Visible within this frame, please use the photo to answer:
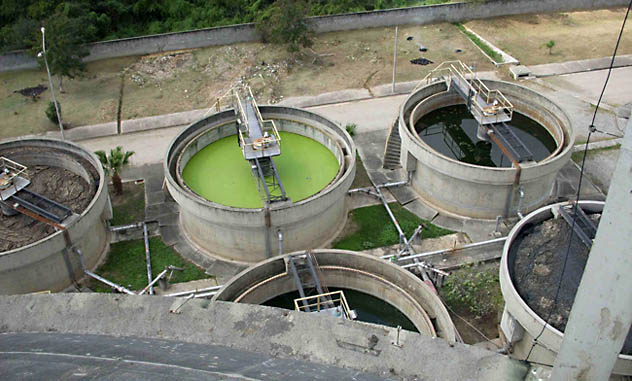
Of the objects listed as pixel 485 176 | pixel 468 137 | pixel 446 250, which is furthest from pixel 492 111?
pixel 446 250

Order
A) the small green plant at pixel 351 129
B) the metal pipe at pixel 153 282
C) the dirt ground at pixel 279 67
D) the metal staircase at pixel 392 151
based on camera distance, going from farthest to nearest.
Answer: the dirt ground at pixel 279 67 < the small green plant at pixel 351 129 < the metal staircase at pixel 392 151 < the metal pipe at pixel 153 282

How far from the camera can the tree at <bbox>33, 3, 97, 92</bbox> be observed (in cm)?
3872

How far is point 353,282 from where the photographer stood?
24016mm

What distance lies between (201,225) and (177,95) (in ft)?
54.0

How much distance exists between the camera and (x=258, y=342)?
12898 millimetres

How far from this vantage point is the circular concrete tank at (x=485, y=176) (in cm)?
2688

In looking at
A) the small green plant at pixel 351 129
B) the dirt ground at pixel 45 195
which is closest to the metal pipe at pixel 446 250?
Result: the small green plant at pixel 351 129

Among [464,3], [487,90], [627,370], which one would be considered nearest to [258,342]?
[627,370]

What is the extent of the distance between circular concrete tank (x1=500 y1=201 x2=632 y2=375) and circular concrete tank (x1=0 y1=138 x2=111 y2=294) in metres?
16.3

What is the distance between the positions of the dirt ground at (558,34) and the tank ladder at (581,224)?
2334 centimetres

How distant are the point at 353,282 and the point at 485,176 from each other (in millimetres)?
7688

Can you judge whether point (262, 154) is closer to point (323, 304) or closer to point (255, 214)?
point (255, 214)

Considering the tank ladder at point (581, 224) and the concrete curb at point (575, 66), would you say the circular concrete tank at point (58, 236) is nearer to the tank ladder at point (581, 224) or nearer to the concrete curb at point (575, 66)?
the tank ladder at point (581, 224)

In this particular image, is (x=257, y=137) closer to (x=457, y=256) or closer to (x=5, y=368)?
(x=457, y=256)
